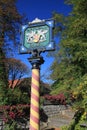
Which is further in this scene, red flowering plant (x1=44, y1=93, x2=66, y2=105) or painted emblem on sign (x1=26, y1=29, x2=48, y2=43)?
red flowering plant (x1=44, y1=93, x2=66, y2=105)

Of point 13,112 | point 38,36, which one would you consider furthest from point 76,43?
point 38,36

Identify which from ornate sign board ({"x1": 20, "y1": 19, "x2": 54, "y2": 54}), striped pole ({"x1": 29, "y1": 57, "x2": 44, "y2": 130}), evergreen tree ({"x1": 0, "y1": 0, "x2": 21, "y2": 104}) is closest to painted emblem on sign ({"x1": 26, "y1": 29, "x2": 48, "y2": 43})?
ornate sign board ({"x1": 20, "y1": 19, "x2": 54, "y2": 54})

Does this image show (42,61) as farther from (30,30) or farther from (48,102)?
(48,102)

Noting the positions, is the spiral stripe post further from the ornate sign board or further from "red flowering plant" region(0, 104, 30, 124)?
"red flowering plant" region(0, 104, 30, 124)

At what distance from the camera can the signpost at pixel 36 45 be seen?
6918mm

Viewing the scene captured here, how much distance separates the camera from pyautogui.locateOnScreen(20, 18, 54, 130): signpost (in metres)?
6.92

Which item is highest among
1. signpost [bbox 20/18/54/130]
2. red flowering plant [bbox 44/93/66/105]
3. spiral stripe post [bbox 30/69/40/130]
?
signpost [bbox 20/18/54/130]

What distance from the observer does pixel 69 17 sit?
648 inches

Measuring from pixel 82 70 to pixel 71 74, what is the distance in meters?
1.32

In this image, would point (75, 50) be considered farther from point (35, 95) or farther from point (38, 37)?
point (35, 95)

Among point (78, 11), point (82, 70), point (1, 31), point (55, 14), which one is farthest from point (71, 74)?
point (1, 31)

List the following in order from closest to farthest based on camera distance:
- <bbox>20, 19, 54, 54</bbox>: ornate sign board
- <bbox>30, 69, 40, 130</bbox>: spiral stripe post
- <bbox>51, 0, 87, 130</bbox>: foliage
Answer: <bbox>30, 69, 40, 130</bbox>: spiral stripe post
<bbox>20, 19, 54, 54</bbox>: ornate sign board
<bbox>51, 0, 87, 130</bbox>: foliage

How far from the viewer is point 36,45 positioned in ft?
24.3

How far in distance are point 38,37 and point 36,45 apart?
0.21 meters
